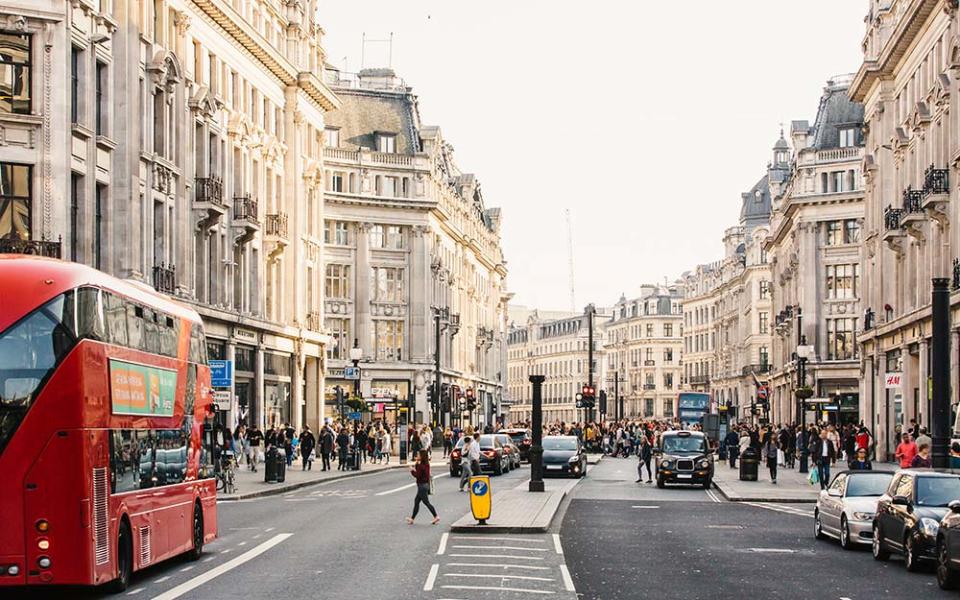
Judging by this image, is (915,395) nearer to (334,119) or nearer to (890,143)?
(890,143)

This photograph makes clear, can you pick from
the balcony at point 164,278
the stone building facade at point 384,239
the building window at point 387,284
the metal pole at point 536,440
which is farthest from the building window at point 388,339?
the metal pole at point 536,440

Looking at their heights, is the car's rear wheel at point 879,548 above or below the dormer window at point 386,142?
below

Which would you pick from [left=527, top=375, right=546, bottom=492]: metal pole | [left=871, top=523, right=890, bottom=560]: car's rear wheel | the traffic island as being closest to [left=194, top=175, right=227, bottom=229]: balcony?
the traffic island

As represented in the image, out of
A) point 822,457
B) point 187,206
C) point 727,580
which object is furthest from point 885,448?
point 727,580

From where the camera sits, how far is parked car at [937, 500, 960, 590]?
1981cm

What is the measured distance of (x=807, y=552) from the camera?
26.2 metres

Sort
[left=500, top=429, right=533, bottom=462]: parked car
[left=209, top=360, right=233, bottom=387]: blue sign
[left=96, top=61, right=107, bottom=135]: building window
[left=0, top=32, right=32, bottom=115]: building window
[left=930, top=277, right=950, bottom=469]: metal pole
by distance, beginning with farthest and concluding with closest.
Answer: [left=500, top=429, right=533, bottom=462]: parked car < [left=96, top=61, right=107, bottom=135]: building window < [left=209, top=360, right=233, bottom=387]: blue sign < [left=0, top=32, right=32, bottom=115]: building window < [left=930, top=277, right=950, bottom=469]: metal pole

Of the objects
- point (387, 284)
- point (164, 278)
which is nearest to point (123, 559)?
point (164, 278)

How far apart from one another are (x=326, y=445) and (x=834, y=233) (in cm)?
4841

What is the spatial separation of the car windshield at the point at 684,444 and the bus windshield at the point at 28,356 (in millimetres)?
33829

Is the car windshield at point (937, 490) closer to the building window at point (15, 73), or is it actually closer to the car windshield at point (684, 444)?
the car windshield at point (684, 444)

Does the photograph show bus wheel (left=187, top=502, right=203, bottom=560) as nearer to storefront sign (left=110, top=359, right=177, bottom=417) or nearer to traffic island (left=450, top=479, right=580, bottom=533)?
storefront sign (left=110, top=359, right=177, bottom=417)

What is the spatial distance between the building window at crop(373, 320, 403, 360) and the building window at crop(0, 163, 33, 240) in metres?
61.7

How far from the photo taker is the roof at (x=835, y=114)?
330ft
